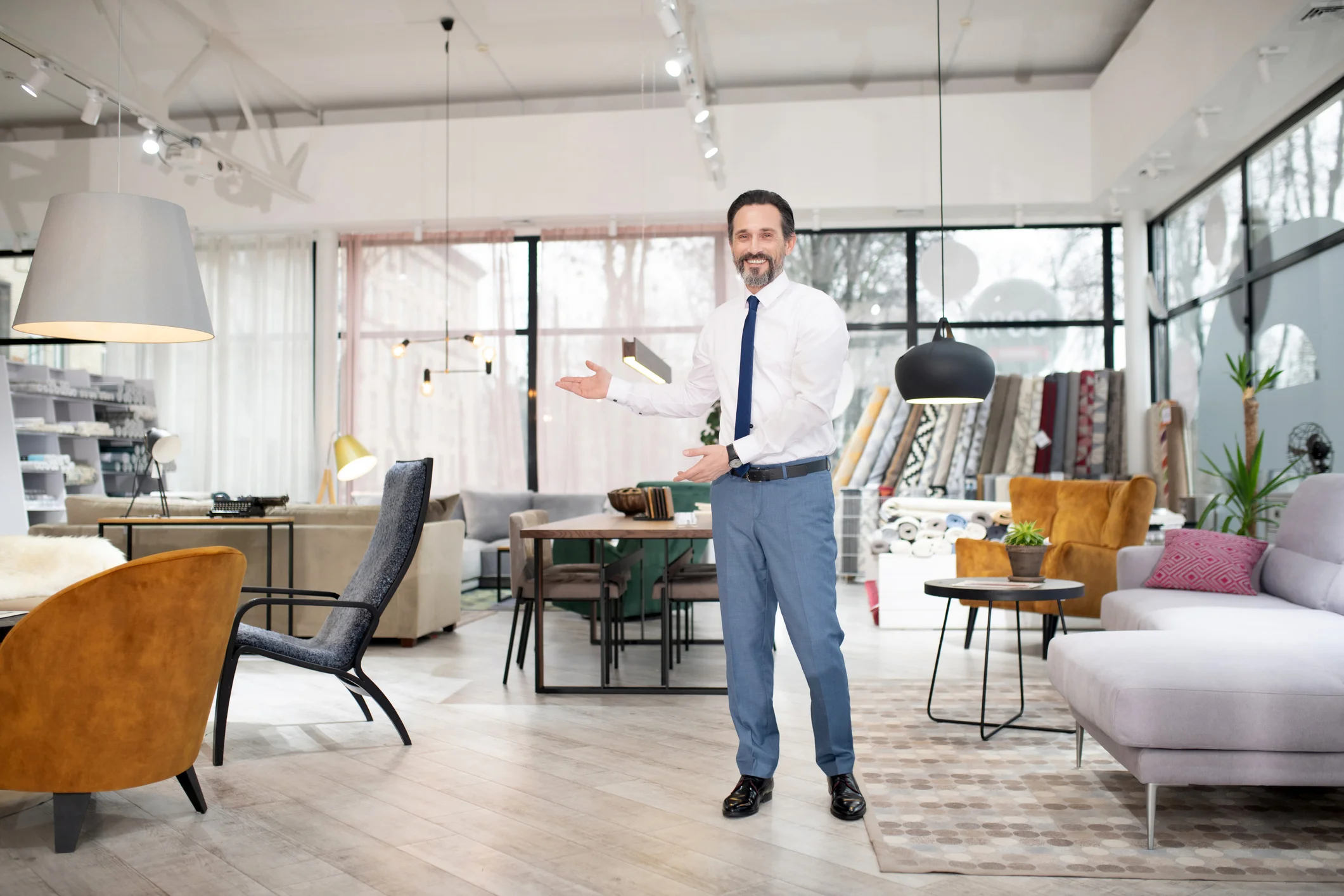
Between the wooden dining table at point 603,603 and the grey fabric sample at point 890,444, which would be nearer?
the wooden dining table at point 603,603

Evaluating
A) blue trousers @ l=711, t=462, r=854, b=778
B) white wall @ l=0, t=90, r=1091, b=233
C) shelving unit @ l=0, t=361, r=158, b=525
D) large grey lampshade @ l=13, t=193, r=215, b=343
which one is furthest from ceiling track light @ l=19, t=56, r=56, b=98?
blue trousers @ l=711, t=462, r=854, b=778

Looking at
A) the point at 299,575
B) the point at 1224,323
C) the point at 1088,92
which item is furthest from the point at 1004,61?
the point at 299,575

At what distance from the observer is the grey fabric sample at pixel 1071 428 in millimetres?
8117

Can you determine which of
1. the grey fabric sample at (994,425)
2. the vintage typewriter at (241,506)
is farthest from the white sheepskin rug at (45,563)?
the grey fabric sample at (994,425)

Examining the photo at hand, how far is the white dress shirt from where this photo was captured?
2539 millimetres

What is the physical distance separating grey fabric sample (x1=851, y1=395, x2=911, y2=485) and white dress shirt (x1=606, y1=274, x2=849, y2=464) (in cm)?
570

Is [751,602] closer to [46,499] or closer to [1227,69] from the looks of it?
[1227,69]

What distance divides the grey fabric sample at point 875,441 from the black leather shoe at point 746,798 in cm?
587

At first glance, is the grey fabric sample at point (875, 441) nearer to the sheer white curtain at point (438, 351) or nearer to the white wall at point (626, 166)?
the white wall at point (626, 166)

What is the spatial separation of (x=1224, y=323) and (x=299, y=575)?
240 inches

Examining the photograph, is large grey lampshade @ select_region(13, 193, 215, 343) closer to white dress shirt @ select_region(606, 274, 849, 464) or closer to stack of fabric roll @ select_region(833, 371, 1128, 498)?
white dress shirt @ select_region(606, 274, 849, 464)

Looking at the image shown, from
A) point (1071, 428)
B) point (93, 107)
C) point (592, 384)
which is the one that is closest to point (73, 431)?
point (93, 107)

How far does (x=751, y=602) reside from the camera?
8.71 feet

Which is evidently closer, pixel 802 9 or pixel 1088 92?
pixel 802 9
